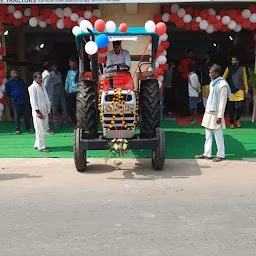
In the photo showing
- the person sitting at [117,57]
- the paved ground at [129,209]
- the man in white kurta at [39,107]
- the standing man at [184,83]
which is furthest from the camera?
the standing man at [184,83]

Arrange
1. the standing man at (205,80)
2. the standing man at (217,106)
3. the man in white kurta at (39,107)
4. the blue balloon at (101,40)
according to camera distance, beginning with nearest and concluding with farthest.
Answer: the blue balloon at (101,40) → the standing man at (217,106) → the man in white kurta at (39,107) → the standing man at (205,80)

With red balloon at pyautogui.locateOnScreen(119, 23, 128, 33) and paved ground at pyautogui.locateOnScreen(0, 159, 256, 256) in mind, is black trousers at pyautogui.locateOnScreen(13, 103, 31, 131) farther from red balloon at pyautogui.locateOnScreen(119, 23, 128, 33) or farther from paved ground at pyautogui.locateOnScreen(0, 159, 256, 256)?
red balloon at pyautogui.locateOnScreen(119, 23, 128, 33)

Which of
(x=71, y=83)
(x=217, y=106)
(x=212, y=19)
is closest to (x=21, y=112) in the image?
(x=71, y=83)

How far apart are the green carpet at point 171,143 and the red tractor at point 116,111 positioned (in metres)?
1.23

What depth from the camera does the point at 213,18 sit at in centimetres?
1041

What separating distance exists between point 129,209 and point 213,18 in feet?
23.2

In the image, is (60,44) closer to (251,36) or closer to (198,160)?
(251,36)

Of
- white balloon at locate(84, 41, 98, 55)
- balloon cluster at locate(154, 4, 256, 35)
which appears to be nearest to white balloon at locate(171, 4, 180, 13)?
balloon cluster at locate(154, 4, 256, 35)

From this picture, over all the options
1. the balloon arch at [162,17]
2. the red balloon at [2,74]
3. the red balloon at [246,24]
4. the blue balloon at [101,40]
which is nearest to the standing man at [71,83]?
the balloon arch at [162,17]

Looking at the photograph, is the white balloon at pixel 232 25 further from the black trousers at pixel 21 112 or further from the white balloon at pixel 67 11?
the black trousers at pixel 21 112

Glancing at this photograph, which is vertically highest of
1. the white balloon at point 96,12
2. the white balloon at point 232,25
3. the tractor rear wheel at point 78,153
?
the white balloon at point 96,12

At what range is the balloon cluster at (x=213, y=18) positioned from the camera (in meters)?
10.4

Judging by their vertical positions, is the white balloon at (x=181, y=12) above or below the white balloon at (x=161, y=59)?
above

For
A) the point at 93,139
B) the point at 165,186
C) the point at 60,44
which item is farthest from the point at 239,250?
the point at 60,44
